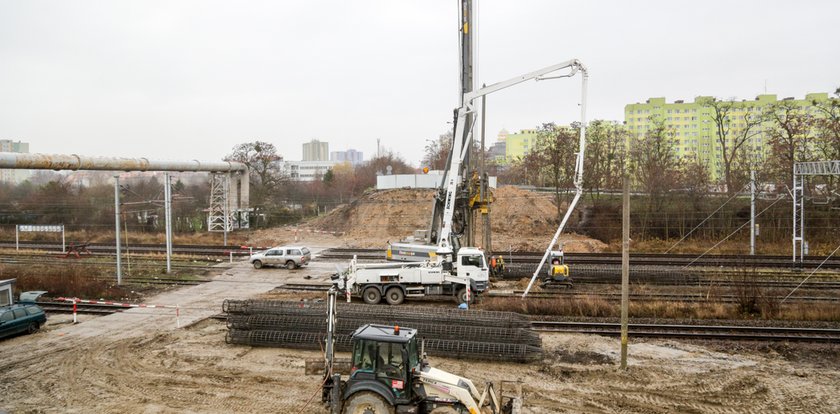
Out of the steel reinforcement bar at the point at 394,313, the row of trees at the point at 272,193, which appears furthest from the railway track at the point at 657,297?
the row of trees at the point at 272,193

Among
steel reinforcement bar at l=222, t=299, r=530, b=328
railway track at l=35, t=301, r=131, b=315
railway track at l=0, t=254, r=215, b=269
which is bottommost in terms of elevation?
railway track at l=35, t=301, r=131, b=315

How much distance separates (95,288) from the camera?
23734 millimetres

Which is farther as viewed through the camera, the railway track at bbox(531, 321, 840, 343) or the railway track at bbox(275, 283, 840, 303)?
the railway track at bbox(275, 283, 840, 303)

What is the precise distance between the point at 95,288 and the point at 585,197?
39233mm

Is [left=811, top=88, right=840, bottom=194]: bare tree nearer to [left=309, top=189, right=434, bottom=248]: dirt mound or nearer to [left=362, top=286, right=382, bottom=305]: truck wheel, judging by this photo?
[left=309, top=189, right=434, bottom=248]: dirt mound

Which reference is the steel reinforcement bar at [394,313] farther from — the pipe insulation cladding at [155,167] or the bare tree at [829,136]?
the bare tree at [829,136]

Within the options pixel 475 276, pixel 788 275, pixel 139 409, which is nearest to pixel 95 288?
pixel 139 409

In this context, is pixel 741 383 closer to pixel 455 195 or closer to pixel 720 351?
pixel 720 351

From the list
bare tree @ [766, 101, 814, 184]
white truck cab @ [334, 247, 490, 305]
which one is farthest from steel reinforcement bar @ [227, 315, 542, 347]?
bare tree @ [766, 101, 814, 184]

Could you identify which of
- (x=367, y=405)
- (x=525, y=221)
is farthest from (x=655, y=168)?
(x=367, y=405)

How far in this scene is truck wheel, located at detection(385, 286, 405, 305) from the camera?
21078mm

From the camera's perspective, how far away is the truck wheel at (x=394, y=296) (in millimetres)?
21078

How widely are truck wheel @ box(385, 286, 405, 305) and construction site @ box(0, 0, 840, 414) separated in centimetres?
8

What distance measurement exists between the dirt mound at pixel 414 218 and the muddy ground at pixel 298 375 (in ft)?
81.8
